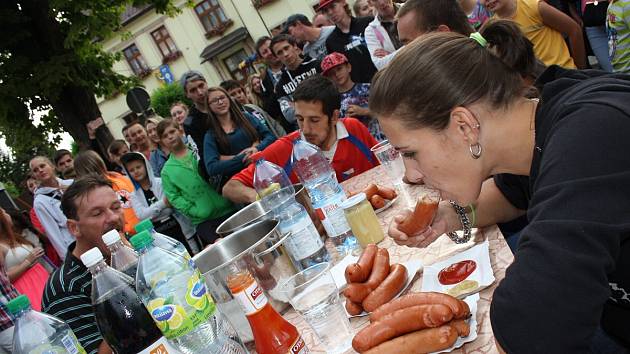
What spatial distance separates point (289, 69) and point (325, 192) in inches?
123

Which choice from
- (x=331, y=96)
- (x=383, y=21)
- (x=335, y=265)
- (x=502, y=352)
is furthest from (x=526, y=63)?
(x=383, y=21)

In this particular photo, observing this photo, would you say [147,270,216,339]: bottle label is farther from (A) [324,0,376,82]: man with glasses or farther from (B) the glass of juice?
(A) [324,0,376,82]: man with glasses

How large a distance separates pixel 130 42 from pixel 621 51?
32.0m

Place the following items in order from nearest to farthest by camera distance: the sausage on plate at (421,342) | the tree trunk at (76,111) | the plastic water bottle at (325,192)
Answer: the sausage on plate at (421,342)
the plastic water bottle at (325,192)
the tree trunk at (76,111)

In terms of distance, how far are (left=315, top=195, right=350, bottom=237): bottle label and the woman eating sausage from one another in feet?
1.24

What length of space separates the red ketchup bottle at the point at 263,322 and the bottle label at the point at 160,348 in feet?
0.80

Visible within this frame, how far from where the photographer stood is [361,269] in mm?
1568

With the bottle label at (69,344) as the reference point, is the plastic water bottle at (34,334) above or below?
above

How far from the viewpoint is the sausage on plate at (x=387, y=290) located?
4.74ft

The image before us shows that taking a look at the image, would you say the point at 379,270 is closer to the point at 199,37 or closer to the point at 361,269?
the point at 361,269

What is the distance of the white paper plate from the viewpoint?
4.49 feet

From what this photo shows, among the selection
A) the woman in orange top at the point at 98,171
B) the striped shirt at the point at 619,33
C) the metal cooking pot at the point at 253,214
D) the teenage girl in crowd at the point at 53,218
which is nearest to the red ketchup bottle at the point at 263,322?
the metal cooking pot at the point at 253,214

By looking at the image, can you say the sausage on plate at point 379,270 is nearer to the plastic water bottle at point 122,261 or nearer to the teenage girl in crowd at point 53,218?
the plastic water bottle at point 122,261

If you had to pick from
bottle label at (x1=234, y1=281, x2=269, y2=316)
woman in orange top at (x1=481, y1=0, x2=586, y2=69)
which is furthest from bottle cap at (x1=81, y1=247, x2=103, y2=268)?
woman in orange top at (x1=481, y1=0, x2=586, y2=69)
